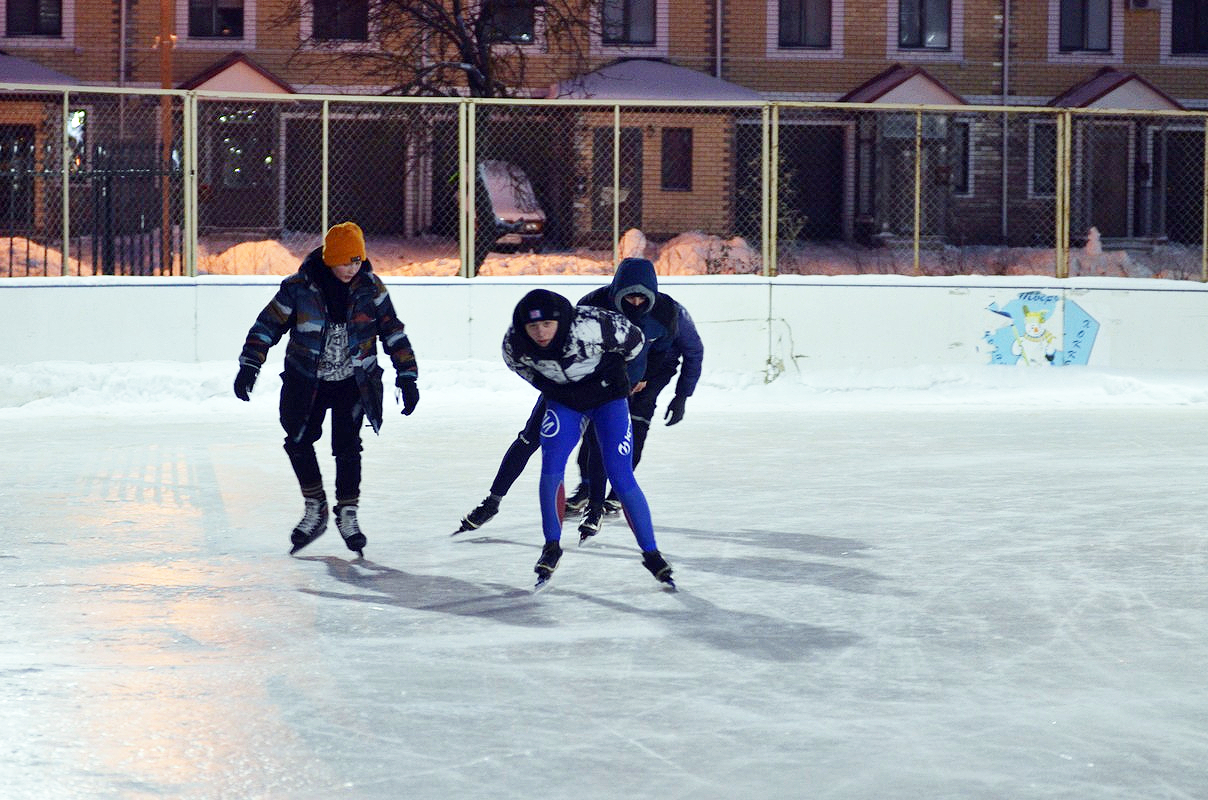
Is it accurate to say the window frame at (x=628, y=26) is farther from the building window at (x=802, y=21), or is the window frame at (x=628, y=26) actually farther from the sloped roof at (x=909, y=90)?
the sloped roof at (x=909, y=90)

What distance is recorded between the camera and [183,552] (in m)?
8.74

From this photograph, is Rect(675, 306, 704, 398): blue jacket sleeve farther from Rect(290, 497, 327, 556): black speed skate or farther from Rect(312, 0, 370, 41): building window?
Rect(312, 0, 370, 41): building window

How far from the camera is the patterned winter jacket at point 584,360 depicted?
24.8 feet

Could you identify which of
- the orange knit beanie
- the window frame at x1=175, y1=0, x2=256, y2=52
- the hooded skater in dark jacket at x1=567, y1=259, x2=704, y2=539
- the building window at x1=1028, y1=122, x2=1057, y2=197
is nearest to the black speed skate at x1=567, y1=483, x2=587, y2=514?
the hooded skater in dark jacket at x1=567, y1=259, x2=704, y2=539

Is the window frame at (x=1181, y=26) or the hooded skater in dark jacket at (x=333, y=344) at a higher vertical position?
the window frame at (x=1181, y=26)

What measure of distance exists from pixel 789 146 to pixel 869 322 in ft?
63.7

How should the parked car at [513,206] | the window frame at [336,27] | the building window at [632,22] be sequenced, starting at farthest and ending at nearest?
the building window at [632,22]
the window frame at [336,27]
the parked car at [513,206]

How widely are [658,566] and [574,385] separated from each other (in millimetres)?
874

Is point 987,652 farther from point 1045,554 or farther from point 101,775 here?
point 101,775

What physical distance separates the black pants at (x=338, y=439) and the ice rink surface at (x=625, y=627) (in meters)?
0.36

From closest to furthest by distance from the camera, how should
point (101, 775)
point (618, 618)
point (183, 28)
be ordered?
point (101, 775), point (618, 618), point (183, 28)

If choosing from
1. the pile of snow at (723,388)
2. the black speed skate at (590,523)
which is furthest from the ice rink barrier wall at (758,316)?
the black speed skate at (590,523)

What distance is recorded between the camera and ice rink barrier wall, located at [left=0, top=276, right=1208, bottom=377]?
15.4m

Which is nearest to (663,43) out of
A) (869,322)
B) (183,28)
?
(183,28)
